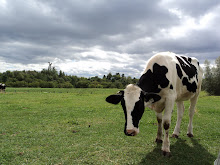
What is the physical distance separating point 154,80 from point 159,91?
0.38 metres

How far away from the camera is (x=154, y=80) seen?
5219 millimetres

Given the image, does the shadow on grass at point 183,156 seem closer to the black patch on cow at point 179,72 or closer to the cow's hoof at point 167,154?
the cow's hoof at point 167,154

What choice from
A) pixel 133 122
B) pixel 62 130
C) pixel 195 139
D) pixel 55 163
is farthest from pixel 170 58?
pixel 62 130

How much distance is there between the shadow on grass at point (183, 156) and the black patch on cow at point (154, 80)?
6.47 feet

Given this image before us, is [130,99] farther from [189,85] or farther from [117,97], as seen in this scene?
[189,85]

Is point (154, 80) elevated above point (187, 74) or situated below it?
below

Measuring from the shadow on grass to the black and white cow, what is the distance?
296mm

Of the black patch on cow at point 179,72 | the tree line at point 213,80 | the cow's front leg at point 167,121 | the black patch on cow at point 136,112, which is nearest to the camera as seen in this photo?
the black patch on cow at point 136,112

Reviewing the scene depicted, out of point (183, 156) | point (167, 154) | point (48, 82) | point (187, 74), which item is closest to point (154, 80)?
point (187, 74)

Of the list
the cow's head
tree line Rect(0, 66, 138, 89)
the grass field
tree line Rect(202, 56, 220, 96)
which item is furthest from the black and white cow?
tree line Rect(0, 66, 138, 89)

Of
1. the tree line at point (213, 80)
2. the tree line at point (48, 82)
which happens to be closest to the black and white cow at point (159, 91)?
the tree line at point (213, 80)

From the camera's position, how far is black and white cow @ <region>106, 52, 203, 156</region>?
4406mm

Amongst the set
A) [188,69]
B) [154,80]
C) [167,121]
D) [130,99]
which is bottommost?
[167,121]

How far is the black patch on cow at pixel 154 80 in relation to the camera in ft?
16.8
